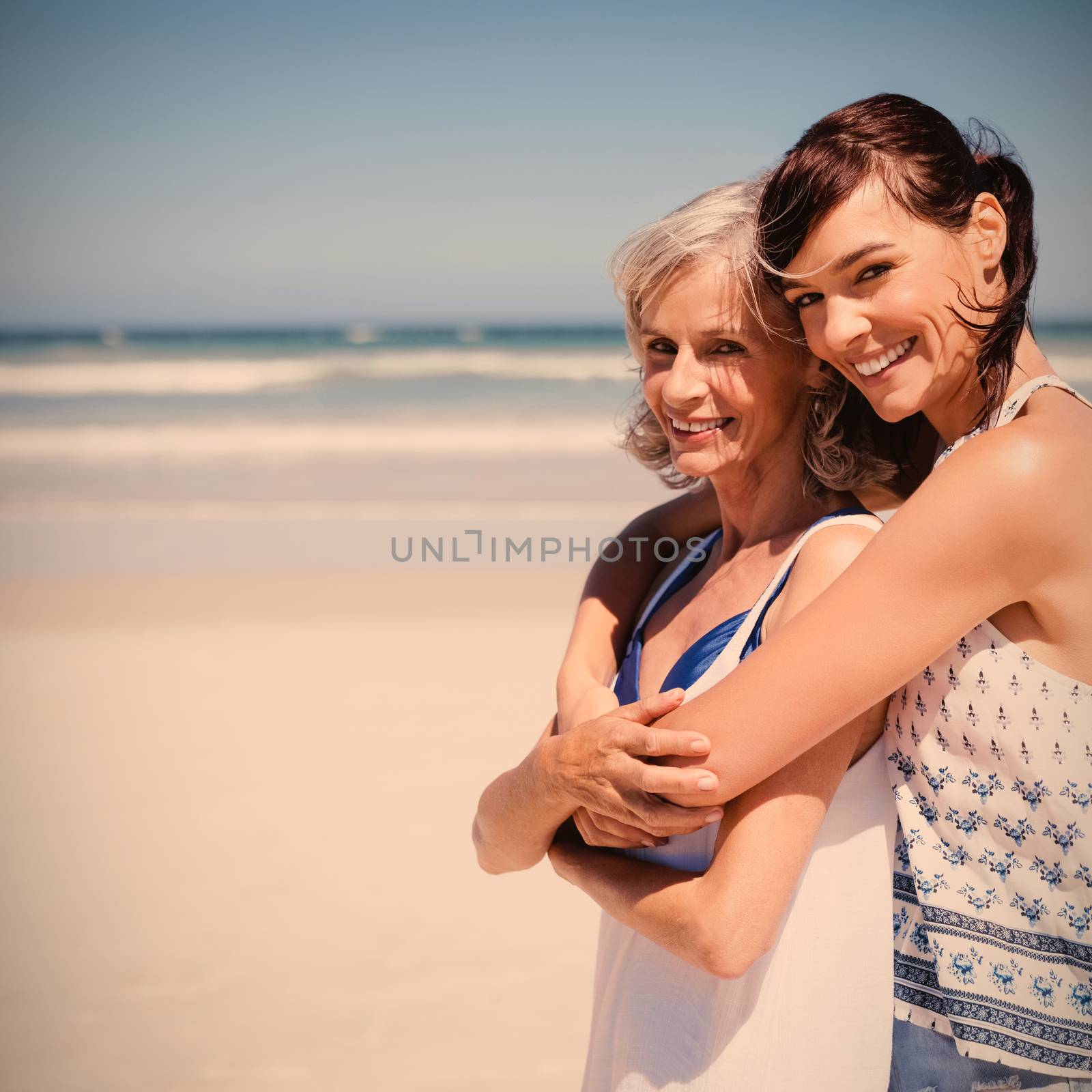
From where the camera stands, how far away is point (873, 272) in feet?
6.22

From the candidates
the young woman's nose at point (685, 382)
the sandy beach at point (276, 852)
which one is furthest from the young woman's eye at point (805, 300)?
the sandy beach at point (276, 852)

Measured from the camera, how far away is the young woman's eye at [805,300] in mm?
2020

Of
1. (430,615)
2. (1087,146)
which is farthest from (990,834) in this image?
(1087,146)

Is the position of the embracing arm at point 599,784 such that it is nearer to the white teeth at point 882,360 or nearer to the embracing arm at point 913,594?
the embracing arm at point 913,594

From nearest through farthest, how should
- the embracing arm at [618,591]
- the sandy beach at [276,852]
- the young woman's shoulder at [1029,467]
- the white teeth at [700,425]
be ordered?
the young woman's shoulder at [1029,467] → the white teeth at [700,425] → the embracing arm at [618,591] → the sandy beach at [276,852]

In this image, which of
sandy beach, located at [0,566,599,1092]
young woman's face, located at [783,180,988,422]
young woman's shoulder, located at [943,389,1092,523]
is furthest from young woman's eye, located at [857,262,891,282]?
sandy beach, located at [0,566,599,1092]

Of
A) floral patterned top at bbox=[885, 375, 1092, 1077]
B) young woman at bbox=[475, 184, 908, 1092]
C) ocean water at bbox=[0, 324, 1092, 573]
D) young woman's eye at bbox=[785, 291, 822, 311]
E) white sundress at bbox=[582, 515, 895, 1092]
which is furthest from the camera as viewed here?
ocean water at bbox=[0, 324, 1092, 573]

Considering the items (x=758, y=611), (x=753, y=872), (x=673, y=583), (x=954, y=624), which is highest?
(x=673, y=583)

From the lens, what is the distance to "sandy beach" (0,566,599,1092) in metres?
4.08

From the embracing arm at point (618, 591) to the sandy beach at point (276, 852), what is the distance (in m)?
2.12

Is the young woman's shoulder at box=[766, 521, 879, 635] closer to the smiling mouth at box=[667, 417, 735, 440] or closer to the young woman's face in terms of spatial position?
the young woman's face

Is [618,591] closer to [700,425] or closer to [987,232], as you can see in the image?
[700,425]

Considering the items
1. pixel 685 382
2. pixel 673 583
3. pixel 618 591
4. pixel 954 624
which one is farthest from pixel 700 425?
pixel 954 624

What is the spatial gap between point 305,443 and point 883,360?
570 inches
